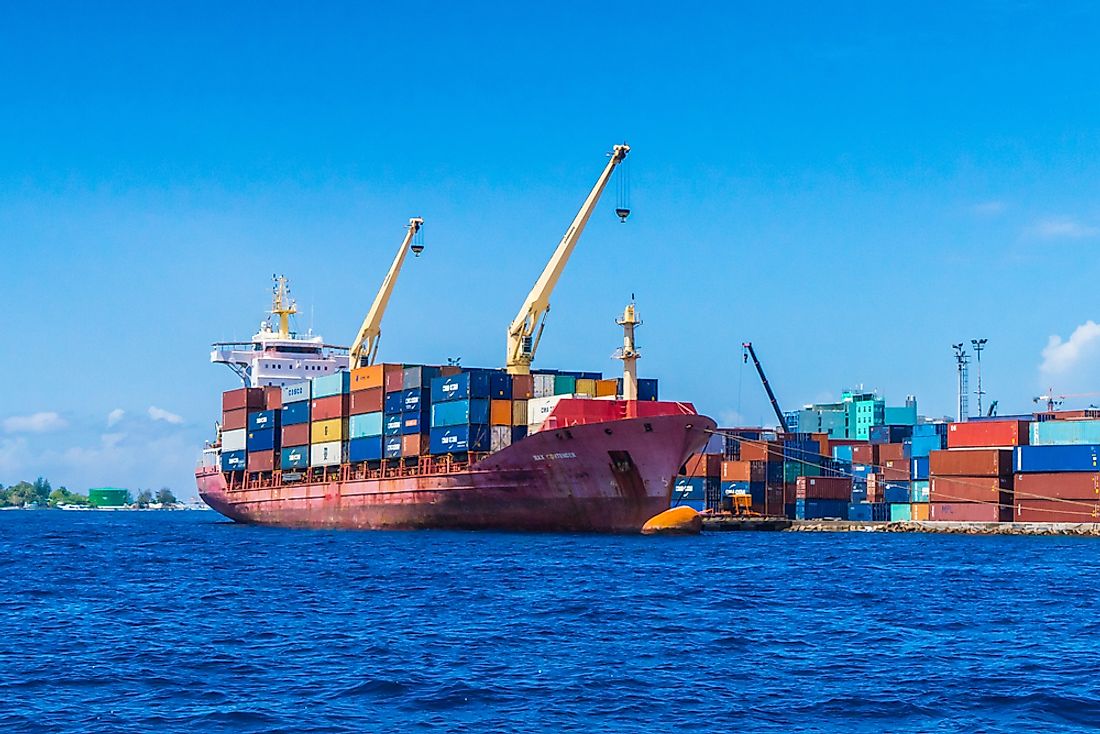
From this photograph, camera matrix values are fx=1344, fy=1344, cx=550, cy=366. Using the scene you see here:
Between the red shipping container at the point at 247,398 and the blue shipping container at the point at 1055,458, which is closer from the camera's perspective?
the blue shipping container at the point at 1055,458

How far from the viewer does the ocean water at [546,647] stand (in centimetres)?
1759

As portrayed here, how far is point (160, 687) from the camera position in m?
19.3

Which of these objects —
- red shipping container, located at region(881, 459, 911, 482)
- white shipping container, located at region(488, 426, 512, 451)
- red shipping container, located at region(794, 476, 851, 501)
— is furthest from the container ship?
red shipping container, located at region(881, 459, 911, 482)

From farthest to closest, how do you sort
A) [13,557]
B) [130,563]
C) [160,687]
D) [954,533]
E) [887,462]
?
[887,462] → [954,533] → [13,557] → [130,563] → [160,687]

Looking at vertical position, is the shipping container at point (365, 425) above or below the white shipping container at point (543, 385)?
below

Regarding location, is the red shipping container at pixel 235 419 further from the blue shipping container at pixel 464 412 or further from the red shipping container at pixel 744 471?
the red shipping container at pixel 744 471

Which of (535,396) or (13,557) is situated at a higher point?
(535,396)

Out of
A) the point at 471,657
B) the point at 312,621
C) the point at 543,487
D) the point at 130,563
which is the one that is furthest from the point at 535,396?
the point at 471,657

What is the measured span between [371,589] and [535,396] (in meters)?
28.3

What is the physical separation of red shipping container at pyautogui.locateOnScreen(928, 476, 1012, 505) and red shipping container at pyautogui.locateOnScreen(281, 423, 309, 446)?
34735mm

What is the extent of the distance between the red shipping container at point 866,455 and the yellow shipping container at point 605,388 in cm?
3720

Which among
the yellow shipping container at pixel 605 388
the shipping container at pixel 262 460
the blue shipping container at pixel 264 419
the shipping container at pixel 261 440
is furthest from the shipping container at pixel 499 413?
the shipping container at pixel 262 460

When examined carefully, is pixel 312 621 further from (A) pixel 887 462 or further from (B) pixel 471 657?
(A) pixel 887 462

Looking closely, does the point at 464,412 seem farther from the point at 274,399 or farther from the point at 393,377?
the point at 274,399
